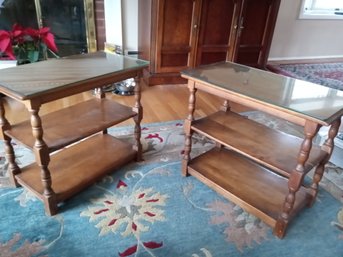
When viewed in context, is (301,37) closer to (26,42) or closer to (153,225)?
(26,42)

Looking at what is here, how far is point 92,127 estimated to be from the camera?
5.31 ft

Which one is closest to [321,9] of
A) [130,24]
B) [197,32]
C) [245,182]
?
[197,32]

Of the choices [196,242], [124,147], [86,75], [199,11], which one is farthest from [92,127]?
[199,11]

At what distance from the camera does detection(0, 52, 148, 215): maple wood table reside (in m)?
1.32

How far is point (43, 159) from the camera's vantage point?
1.37m

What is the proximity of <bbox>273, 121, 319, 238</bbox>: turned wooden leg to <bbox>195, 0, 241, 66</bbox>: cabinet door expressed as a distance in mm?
2344

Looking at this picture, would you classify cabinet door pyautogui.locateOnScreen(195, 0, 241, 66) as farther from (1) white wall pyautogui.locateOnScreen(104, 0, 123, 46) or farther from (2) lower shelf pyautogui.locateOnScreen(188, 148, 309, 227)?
(2) lower shelf pyautogui.locateOnScreen(188, 148, 309, 227)

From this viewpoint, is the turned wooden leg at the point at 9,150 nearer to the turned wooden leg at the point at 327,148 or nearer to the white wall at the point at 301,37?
the turned wooden leg at the point at 327,148

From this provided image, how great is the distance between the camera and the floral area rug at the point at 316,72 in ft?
12.3

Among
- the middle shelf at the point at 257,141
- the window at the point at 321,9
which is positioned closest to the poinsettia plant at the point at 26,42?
the middle shelf at the point at 257,141

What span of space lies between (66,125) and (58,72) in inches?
12.0

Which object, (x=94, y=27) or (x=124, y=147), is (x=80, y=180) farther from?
(x=94, y=27)

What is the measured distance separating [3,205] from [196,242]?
1.08 m

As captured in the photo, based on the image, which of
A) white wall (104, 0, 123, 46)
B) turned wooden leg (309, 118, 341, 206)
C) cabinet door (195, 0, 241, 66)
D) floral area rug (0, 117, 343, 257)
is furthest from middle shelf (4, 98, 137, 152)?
white wall (104, 0, 123, 46)
